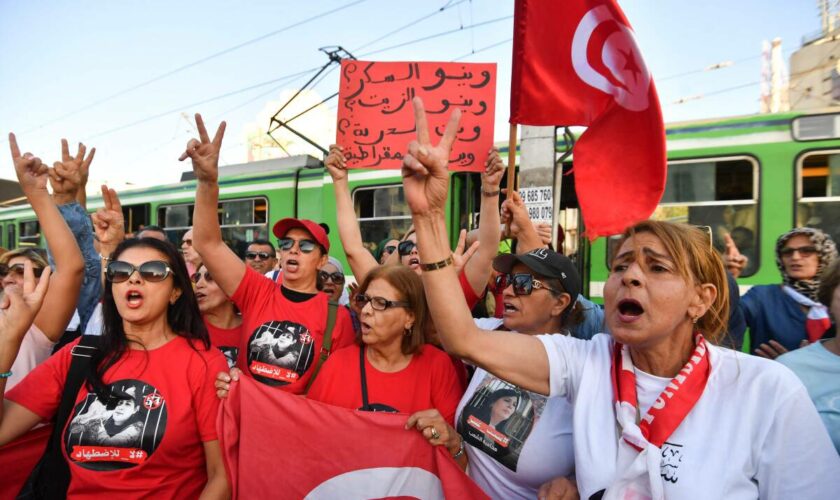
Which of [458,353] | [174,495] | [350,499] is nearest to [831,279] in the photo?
[458,353]

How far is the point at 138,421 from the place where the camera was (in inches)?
77.1

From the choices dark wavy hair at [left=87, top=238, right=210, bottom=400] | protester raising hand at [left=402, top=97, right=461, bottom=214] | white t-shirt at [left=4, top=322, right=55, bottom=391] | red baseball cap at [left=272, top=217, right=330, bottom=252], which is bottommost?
white t-shirt at [left=4, top=322, right=55, bottom=391]

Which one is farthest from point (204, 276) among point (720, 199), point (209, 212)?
point (720, 199)

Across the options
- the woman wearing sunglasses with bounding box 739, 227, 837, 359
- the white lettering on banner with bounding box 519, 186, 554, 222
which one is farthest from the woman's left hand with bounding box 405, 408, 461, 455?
the white lettering on banner with bounding box 519, 186, 554, 222

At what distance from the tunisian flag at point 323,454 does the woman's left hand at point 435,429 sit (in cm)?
4

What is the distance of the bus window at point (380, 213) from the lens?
723 cm

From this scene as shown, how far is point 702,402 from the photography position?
61.7 inches

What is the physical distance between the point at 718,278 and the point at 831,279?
843 mm

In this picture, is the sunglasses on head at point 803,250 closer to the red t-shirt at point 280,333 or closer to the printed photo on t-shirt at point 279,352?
the red t-shirt at point 280,333

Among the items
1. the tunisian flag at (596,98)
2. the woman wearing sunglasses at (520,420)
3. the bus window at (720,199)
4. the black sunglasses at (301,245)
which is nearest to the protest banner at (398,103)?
the black sunglasses at (301,245)

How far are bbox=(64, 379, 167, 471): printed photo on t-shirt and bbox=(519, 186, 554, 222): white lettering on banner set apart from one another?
341cm

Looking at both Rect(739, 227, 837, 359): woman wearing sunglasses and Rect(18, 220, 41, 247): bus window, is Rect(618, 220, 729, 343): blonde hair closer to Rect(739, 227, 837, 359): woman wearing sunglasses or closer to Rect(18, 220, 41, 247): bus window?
Rect(739, 227, 837, 359): woman wearing sunglasses

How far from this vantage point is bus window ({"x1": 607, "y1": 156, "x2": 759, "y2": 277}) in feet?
17.7

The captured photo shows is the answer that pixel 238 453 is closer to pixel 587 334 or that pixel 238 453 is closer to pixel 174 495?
pixel 174 495
